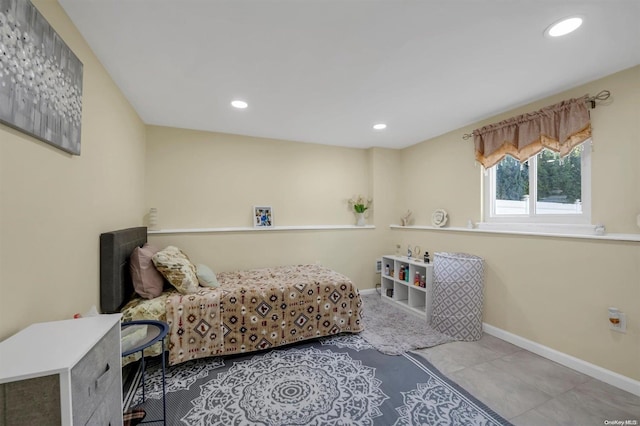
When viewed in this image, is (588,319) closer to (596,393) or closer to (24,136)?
(596,393)

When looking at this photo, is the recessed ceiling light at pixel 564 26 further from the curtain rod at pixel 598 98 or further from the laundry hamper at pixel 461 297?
the laundry hamper at pixel 461 297

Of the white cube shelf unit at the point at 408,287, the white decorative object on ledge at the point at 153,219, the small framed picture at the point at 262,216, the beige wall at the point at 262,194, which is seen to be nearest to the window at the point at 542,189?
the white cube shelf unit at the point at 408,287

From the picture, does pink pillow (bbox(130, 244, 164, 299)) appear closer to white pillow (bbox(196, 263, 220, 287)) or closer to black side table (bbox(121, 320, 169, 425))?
white pillow (bbox(196, 263, 220, 287))

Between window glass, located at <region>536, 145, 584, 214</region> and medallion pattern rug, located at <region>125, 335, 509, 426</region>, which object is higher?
window glass, located at <region>536, 145, 584, 214</region>

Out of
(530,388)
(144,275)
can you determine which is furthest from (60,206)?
(530,388)

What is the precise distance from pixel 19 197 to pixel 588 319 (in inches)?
147

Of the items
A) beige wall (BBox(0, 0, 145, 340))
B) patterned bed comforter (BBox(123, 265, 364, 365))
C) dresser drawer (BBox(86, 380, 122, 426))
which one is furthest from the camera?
patterned bed comforter (BBox(123, 265, 364, 365))

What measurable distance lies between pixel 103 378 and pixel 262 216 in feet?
8.89

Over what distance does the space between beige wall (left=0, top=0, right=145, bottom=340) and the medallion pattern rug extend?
3.05 feet

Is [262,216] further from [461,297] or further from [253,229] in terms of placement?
[461,297]

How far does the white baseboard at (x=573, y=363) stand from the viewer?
185 centimetres

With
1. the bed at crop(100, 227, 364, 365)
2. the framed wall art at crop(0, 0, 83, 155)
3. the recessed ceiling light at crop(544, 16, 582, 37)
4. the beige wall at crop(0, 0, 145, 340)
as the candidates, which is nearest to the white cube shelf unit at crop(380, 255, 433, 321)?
the bed at crop(100, 227, 364, 365)

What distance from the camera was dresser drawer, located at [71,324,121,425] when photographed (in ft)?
2.78

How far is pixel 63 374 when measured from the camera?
31.0 inches
